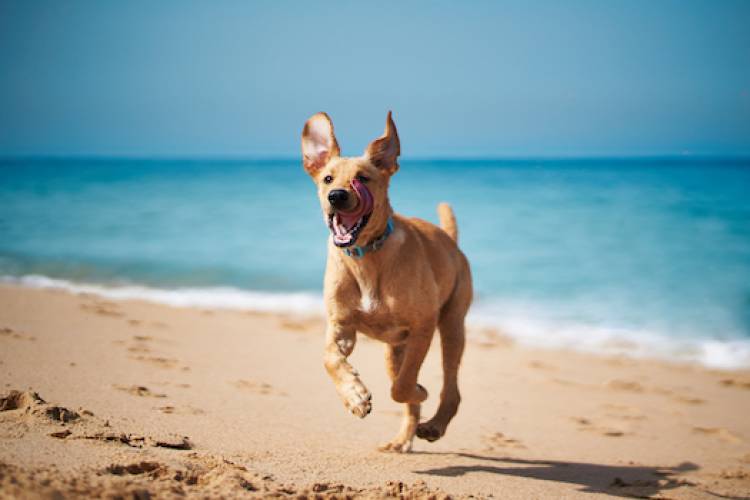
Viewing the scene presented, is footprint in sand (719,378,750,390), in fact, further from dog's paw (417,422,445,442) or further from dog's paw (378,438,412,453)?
dog's paw (417,422,445,442)

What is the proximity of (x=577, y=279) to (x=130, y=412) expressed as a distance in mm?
11188

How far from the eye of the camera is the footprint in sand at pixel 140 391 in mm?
5551

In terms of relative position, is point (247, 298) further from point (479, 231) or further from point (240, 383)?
point (479, 231)

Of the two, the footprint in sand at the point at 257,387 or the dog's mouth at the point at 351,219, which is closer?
the dog's mouth at the point at 351,219

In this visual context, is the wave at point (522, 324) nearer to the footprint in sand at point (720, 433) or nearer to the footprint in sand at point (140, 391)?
the footprint in sand at point (720, 433)

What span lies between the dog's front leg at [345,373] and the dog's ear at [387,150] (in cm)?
93

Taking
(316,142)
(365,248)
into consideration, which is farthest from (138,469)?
(316,142)

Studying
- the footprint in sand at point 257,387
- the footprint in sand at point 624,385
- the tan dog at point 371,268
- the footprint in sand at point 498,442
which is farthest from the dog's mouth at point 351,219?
the footprint in sand at point 624,385

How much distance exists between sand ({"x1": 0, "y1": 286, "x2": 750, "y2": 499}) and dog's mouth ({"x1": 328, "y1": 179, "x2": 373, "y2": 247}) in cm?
123

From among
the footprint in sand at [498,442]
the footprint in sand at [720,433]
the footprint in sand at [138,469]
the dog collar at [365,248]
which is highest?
the dog collar at [365,248]

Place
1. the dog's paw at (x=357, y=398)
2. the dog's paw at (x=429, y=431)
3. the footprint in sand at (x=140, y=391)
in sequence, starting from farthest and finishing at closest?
the footprint in sand at (x=140, y=391)
the dog's paw at (x=429, y=431)
the dog's paw at (x=357, y=398)

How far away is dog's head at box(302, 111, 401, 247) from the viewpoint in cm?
374

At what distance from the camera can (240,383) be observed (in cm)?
661

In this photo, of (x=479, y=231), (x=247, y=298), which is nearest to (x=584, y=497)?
(x=247, y=298)
